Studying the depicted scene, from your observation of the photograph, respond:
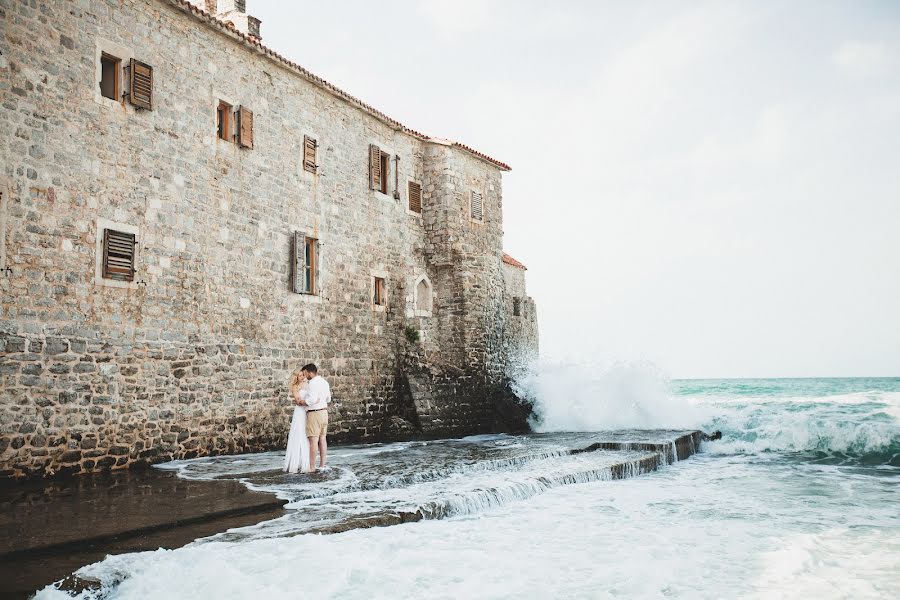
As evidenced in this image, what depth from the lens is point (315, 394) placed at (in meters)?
9.12

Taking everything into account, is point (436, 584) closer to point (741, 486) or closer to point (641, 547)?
A: point (641, 547)

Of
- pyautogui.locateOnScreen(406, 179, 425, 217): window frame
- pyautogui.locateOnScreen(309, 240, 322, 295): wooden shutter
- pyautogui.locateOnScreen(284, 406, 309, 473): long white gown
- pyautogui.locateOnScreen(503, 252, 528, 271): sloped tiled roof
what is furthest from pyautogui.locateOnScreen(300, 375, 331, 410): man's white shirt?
pyautogui.locateOnScreen(503, 252, 528, 271): sloped tiled roof

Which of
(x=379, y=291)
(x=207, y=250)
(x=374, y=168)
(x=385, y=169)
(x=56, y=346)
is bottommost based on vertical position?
(x=56, y=346)

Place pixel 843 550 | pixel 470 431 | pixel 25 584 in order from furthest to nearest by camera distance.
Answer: pixel 470 431
pixel 843 550
pixel 25 584

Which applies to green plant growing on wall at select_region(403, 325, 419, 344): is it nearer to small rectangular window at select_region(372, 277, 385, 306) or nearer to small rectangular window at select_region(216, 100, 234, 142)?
small rectangular window at select_region(372, 277, 385, 306)

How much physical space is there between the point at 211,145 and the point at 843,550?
11.0 meters

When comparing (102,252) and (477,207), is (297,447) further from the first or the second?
(477,207)

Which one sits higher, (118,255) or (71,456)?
(118,255)

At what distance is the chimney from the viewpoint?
15.0 metres

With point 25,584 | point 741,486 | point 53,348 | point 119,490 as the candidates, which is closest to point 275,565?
point 25,584

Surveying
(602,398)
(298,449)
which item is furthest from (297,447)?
(602,398)

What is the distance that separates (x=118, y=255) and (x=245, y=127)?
3694 millimetres

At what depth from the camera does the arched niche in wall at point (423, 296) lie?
16797 mm

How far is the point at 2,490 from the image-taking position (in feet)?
26.1
